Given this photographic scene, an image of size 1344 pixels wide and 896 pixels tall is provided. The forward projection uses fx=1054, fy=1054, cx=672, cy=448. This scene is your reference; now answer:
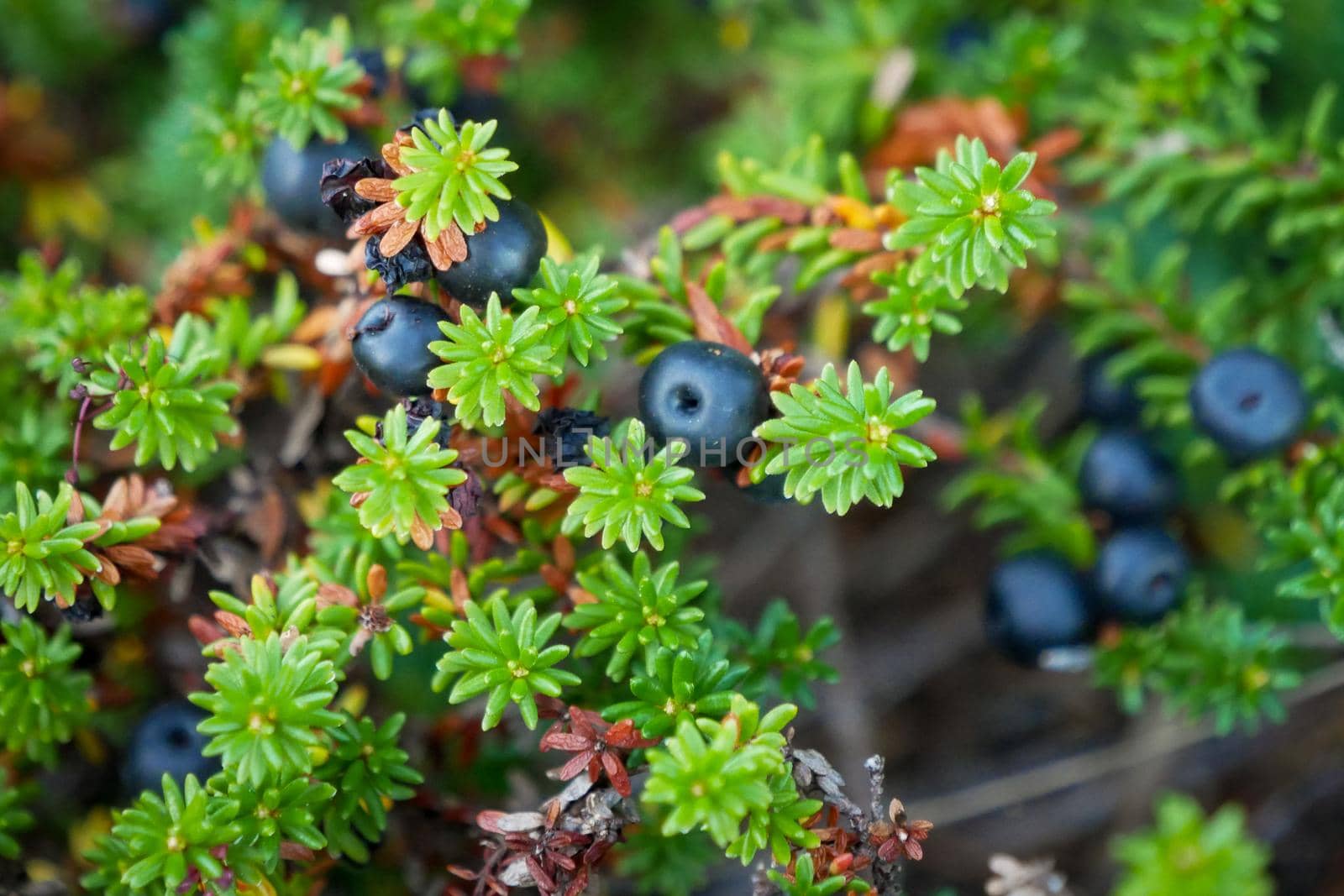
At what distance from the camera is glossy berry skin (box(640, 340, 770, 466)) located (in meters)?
2.34

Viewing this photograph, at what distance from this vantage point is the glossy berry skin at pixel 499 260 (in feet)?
7.56

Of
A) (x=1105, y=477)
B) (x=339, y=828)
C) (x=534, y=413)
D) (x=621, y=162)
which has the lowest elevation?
(x=339, y=828)

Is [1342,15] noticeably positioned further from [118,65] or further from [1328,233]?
[118,65]

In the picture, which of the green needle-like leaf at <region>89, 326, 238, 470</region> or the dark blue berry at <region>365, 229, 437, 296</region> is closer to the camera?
the dark blue berry at <region>365, 229, 437, 296</region>

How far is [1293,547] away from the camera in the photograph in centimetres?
286

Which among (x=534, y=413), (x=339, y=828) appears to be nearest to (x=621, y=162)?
(x=534, y=413)

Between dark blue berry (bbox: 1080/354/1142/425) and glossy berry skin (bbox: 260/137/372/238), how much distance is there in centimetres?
242

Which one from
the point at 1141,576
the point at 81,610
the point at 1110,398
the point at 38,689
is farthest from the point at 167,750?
the point at 1110,398

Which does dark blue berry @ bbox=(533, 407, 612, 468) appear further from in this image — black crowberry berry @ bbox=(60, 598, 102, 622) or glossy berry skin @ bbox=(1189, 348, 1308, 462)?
glossy berry skin @ bbox=(1189, 348, 1308, 462)

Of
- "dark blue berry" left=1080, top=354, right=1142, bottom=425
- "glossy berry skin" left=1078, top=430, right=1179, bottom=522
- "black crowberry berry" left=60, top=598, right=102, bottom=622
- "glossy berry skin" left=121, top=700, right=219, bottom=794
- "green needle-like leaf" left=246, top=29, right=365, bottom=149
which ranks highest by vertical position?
"dark blue berry" left=1080, top=354, right=1142, bottom=425

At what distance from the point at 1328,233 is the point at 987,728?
2.19 meters

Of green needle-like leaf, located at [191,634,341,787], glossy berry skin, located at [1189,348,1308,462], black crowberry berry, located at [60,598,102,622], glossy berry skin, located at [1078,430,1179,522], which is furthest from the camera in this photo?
glossy berry skin, located at [1078,430,1179,522]

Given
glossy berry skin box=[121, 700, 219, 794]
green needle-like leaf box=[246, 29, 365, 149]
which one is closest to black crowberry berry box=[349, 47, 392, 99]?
green needle-like leaf box=[246, 29, 365, 149]

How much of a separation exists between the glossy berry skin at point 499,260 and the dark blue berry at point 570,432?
1.04 ft
